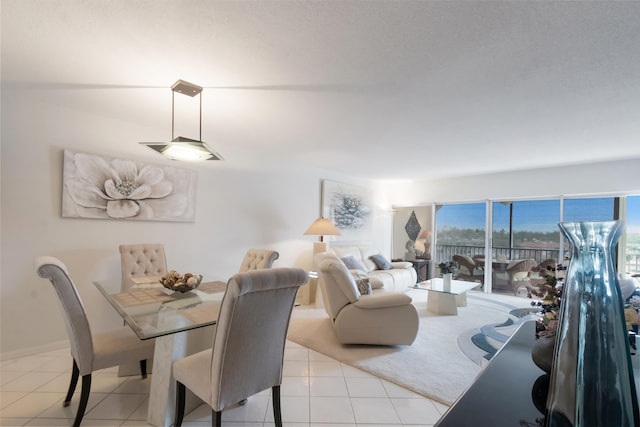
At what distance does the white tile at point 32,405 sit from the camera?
1.87 meters

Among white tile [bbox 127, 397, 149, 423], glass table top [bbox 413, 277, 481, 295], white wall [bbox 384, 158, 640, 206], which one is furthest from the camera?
white wall [bbox 384, 158, 640, 206]

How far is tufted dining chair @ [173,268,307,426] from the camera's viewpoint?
140 centimetres

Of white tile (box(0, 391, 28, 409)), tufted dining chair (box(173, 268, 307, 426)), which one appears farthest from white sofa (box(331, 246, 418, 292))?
white tile (box(0, 391, 28, 409))

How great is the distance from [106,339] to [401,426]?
204 cm

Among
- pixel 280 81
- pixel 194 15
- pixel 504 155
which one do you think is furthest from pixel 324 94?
pixel 504 155

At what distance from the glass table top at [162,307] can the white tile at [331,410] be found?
3.13 feet

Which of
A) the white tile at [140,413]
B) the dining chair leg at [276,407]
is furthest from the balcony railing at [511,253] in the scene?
the white tile at [140,413]

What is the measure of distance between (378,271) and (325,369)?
2.91m

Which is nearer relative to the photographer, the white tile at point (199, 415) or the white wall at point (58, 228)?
the white tile at point (199, 415)

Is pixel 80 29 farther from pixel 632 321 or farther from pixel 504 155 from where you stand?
pixel 504 155

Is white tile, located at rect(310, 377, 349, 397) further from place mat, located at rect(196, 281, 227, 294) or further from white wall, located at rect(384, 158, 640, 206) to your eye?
white wall, located at rect(384, 158, 640, 206)

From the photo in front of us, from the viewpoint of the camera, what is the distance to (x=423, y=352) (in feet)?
9.39

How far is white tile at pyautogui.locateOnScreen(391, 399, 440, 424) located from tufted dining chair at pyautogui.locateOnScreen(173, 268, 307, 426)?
2.78 ft

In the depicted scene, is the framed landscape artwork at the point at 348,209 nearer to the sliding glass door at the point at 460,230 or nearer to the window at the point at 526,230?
the sliding glass door at the point at 460,230
